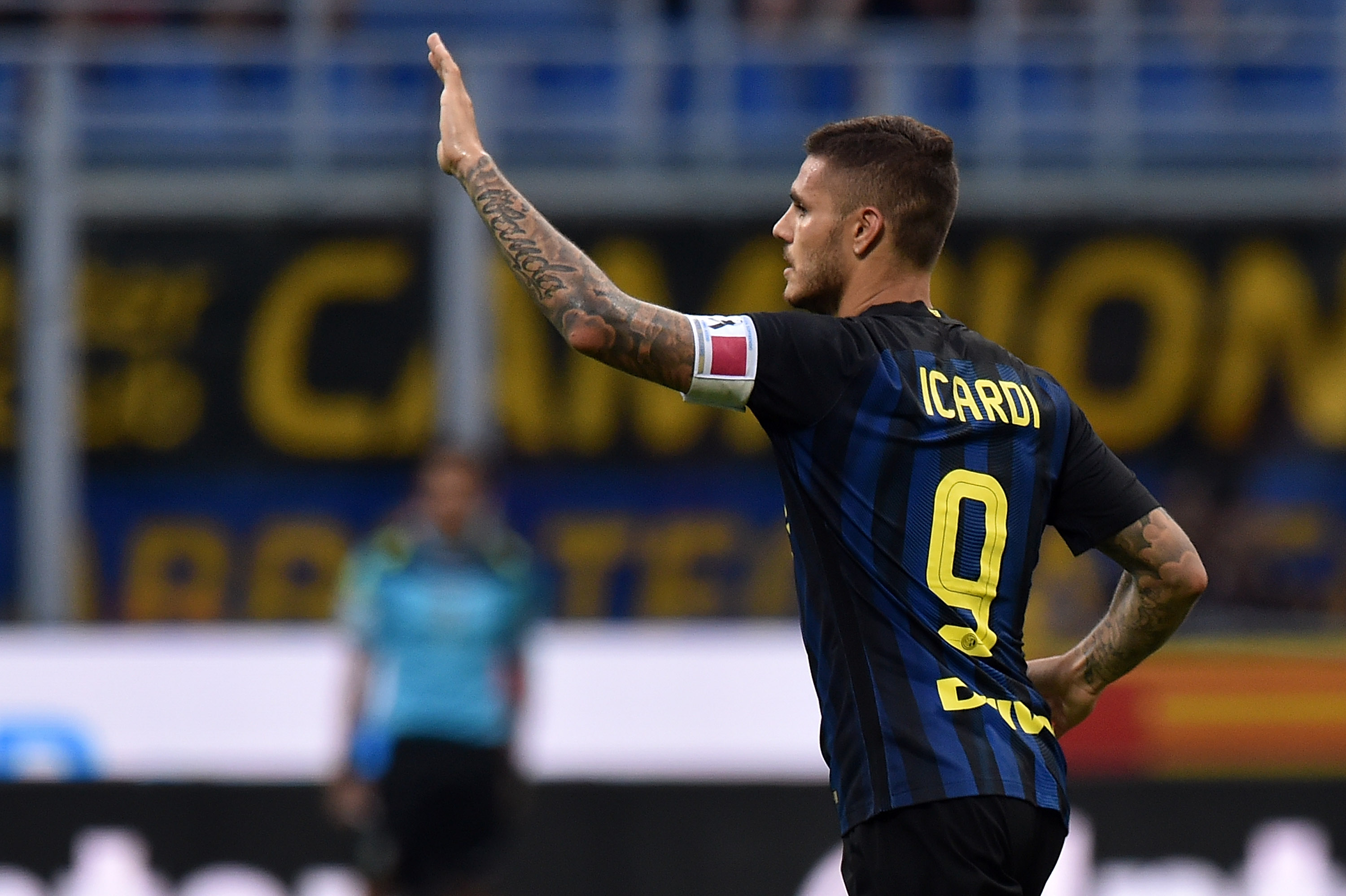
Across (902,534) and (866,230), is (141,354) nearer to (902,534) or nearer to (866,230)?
(866,230)

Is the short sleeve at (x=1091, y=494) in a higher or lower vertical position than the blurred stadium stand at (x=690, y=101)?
lower

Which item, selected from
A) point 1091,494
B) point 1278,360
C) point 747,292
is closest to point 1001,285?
point 747,292

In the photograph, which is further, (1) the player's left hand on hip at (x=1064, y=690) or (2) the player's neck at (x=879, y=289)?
(1) the player's left hand on hip at (x=1064, y=690)

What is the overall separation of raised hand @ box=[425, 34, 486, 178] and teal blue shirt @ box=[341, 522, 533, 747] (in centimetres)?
395

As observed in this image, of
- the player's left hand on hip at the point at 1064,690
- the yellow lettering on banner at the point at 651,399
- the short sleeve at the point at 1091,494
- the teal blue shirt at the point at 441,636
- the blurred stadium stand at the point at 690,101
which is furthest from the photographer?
the blurred stadium stand at the point at 690,101

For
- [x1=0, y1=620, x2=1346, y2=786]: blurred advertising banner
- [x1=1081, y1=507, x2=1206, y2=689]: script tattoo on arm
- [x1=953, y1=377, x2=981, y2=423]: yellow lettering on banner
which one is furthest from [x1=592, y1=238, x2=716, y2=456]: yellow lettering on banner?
[x1=953, y1=377, x2=981, y2=423]: yellow lettering on banner

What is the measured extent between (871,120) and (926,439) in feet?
1.62

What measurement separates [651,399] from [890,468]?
7.45 meters

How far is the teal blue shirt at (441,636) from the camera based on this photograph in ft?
21.8

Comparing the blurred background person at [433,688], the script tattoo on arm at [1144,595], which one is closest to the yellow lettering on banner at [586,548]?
the blurred background person at [433,688]

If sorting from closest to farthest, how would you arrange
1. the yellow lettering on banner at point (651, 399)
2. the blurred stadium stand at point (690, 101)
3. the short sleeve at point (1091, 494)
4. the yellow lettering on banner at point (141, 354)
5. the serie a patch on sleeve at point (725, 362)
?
the serie a patch on sleeve at point (725, 362), the short sleeve at point (1091, 494), the yellow lettering on banner at point (141, 354), the yellow lettering on banner at point (651, 399), the blurred stadium stand at point (690, 101)

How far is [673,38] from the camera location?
426 inches

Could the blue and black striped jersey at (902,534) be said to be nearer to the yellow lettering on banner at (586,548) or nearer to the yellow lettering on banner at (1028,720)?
the yellow lettering on banner at (1028,720)

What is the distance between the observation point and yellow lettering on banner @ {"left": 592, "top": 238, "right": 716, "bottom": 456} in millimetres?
10117
